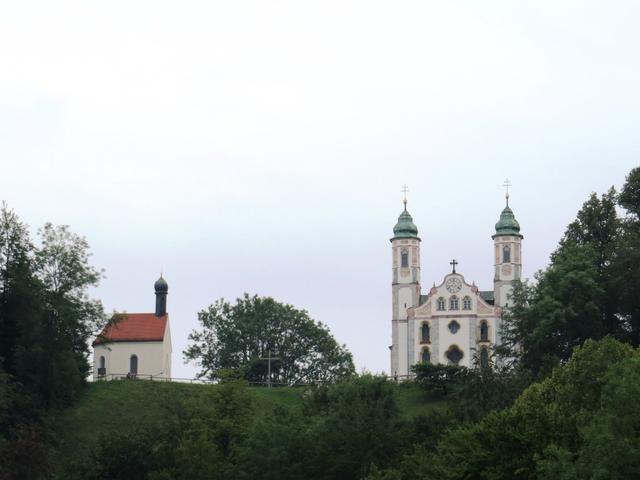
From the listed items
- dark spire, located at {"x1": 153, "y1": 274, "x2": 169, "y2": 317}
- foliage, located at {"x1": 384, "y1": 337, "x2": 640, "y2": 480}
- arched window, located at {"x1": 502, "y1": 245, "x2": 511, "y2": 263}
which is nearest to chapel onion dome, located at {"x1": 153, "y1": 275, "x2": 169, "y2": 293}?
dark spire, located at {"x1": 153, "y1": 274, "x2": 169, "y2": 317}

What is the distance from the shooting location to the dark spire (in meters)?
123

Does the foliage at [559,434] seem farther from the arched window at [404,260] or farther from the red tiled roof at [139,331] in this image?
the arched window at [404,260]

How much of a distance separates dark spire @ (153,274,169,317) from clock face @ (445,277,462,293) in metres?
23.6

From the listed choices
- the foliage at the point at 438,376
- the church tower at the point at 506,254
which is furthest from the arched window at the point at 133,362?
the church tower at the point at 506,254

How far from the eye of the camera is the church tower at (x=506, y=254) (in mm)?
137625

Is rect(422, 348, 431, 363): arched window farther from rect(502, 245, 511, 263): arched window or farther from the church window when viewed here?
rect(502, 245, 511, 263): arched window

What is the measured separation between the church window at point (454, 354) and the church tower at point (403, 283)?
2.77m

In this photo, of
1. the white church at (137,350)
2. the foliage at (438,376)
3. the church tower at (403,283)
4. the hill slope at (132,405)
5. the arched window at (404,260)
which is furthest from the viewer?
the arched window at (404,260)

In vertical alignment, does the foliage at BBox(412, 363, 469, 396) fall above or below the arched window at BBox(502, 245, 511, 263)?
below

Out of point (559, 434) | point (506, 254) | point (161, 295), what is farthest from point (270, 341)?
point (559, 434)

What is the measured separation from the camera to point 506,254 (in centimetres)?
13912

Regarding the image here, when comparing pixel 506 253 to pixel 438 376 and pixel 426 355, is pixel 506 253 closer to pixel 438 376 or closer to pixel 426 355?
pixel 426 355

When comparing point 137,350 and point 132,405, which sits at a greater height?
point 137,350

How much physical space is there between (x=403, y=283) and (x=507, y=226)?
9219 millimetres
